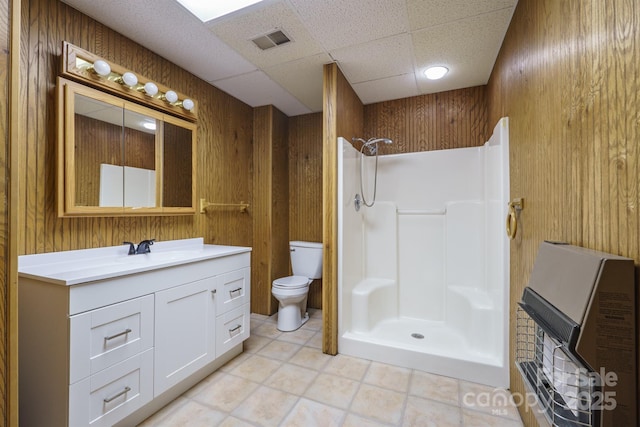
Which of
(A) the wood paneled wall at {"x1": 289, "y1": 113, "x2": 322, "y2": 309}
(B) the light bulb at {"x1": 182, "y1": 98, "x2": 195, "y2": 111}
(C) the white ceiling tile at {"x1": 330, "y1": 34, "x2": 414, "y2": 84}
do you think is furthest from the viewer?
(A) the wood paneled wall at {"x1": 289, "y1": 113, "x2": 322, "y2": 309}

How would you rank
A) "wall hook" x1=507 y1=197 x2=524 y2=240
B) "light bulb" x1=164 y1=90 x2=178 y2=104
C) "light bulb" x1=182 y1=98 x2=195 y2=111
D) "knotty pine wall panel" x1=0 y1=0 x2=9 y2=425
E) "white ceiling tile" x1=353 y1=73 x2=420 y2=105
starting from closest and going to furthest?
"knotty pine wall panel" x1=0 y1=0 x2=9 y2=425 < "wall hook" x1=507 y1=197 x2=524 y2=240 < "light bulb" x1=164 y1=90 x2=178 y2=104 < "light bulb" x1=182 y1=98 x2=195 y2=111 < "white ceiling tile" x1=353 y1=73 x2=420 y2=105

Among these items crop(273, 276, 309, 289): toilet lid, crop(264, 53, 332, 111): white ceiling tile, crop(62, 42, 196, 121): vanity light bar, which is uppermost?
crop(264, 53, 332, 111): white ceiling tile

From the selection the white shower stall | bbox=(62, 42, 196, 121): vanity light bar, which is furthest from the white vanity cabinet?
the white shower stall

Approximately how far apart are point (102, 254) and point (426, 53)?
2532mm

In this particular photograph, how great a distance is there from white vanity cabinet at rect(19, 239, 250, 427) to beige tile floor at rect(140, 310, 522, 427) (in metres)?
0.21

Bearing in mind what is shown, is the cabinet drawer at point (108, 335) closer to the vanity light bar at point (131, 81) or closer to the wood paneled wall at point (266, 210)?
the vanity light bar at point (131, 81)

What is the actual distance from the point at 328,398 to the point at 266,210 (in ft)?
6.09

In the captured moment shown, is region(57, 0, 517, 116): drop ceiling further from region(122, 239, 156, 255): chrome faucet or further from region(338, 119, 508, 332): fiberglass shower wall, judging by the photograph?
region(122, 239, 156, 255): chrome faucet

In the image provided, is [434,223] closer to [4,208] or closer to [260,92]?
[260,92]

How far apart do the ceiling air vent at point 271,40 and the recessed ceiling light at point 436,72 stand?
115 cm

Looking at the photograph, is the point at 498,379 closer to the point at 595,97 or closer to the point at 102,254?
the point at 595,97

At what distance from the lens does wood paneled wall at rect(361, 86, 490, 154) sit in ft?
8.27

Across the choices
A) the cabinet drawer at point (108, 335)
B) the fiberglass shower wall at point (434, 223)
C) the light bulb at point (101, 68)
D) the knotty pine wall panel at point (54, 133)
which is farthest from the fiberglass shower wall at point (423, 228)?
the light bulb at point (101, 68)

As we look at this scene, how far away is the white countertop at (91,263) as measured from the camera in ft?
3.97
